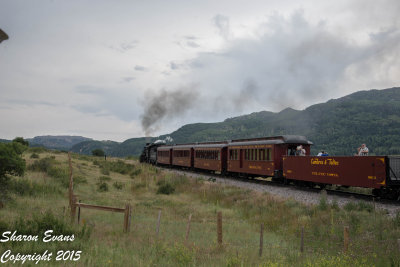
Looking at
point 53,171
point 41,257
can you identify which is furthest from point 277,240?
point 53,171

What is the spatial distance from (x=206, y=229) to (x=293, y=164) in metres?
10.5

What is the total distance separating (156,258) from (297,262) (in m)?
3.73

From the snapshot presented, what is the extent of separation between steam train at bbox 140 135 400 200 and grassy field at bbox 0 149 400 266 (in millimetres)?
2383

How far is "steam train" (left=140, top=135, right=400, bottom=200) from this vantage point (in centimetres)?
1541

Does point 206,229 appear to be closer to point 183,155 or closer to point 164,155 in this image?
point 183,155

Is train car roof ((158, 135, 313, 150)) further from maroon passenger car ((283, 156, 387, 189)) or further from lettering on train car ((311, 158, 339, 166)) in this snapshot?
lettering on train car ((311, 158, 339, 166))

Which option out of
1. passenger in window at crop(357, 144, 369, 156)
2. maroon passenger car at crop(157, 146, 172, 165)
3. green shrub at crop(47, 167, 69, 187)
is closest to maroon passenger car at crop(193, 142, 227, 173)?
maroon passenger car at crop(157, 146, 172, 165)

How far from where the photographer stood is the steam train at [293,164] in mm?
15414

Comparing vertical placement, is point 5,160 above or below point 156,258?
above

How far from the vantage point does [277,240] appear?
11.9m

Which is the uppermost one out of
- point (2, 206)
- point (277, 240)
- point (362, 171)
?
point (362, 171)

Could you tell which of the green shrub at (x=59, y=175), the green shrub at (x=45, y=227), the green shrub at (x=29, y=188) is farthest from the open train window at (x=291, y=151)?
the green shrub at (x=45, y=227)

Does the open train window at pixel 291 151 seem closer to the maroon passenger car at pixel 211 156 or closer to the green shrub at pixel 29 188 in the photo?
the maroon passenger car at pixel 211 156

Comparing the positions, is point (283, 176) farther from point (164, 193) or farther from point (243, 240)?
point (243, 240)
